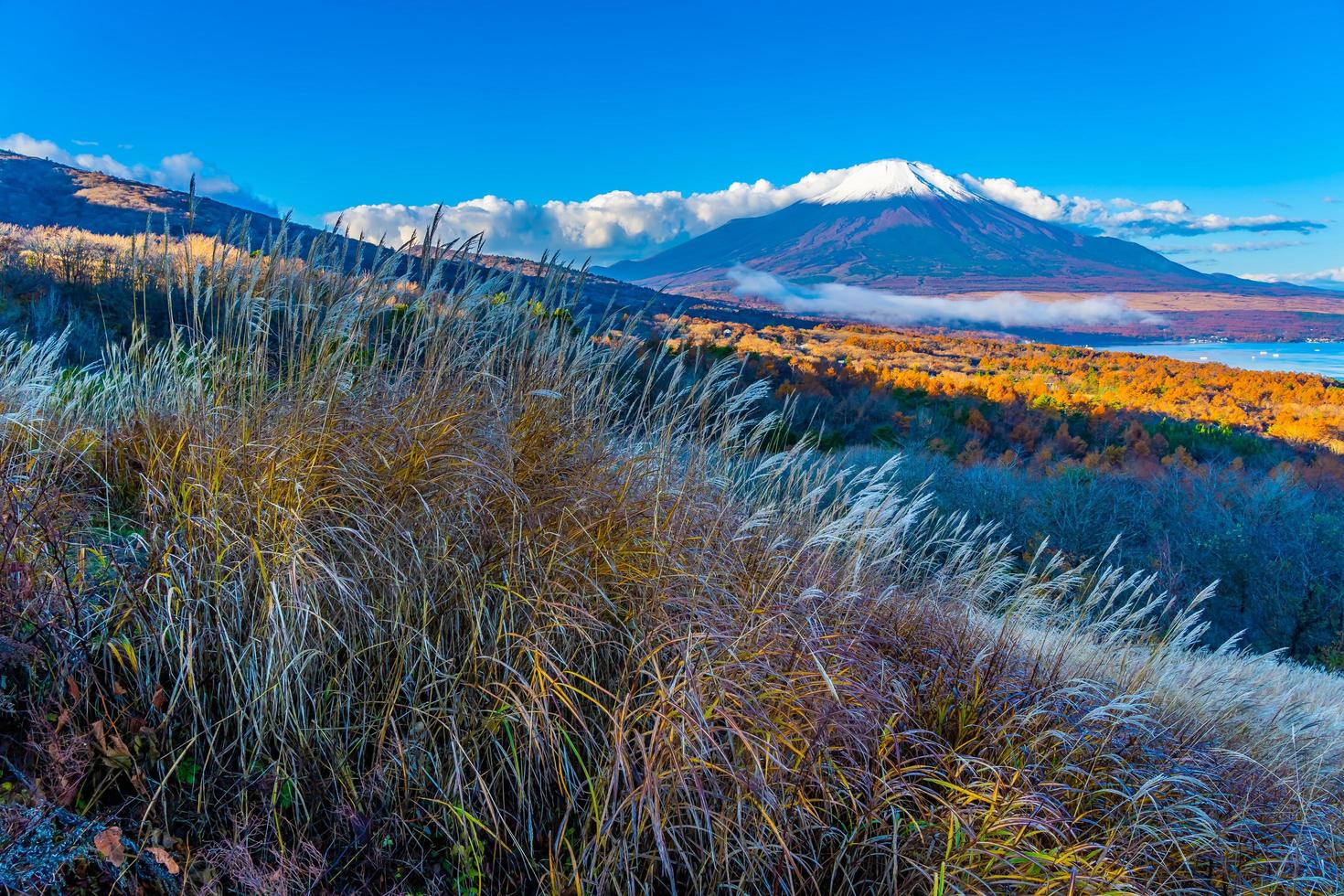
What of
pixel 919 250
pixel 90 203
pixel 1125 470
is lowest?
pixel 1125 470

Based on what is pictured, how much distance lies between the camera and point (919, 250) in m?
143

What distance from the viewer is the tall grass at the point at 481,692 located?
74.8 inches

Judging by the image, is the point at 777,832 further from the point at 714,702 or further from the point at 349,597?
the point at 349,597

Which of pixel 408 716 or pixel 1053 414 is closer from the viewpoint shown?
pixel 408 716

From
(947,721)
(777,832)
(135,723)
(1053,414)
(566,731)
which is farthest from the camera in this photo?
(1053,414)

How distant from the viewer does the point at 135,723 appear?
195cm

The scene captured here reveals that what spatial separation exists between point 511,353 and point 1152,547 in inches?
616

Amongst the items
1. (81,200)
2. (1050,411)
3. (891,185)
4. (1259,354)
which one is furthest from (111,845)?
(891,185)

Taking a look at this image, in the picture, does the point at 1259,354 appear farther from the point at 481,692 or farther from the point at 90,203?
the point at 90,203

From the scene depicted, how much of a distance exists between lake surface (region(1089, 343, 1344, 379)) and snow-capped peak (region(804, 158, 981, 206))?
2912 inches

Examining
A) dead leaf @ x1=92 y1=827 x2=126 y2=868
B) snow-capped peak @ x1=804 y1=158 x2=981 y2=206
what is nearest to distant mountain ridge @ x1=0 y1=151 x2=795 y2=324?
dead leaf @ x1=92 y1=827 x2=126 y2=868

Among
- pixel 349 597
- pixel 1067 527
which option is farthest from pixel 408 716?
pixel 1067 527

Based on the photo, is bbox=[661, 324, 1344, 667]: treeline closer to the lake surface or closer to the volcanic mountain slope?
the lake surface

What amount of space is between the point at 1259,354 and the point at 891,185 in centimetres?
11297
